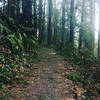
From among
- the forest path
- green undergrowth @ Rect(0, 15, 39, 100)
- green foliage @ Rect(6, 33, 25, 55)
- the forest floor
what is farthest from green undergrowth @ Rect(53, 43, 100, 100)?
green foliage @ Rect(6, 33, 25, 55)

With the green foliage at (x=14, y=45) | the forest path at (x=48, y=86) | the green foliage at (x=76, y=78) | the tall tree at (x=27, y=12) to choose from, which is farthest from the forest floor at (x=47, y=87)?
the tall tree at (x=27, y=12)

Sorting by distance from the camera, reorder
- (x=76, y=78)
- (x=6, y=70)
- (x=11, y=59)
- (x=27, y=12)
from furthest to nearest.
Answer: (x=27, y=12)
(x=11, y=59)
(x=76, y=78)
(x=6, y=70)

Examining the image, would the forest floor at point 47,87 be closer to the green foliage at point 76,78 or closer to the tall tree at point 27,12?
the green foliage at point 76,78

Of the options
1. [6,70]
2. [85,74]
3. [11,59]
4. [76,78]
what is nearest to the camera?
[6,70]

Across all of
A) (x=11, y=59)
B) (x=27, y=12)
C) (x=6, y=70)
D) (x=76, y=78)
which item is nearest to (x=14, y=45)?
(x=11, y=59)

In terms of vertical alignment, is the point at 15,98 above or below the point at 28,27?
below

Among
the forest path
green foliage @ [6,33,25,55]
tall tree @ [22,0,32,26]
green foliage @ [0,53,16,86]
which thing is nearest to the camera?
the forest path

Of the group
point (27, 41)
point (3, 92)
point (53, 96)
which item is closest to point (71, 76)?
point (53, 96)

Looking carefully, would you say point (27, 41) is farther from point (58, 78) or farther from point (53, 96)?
point (53, 96)

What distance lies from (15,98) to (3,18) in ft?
18.4

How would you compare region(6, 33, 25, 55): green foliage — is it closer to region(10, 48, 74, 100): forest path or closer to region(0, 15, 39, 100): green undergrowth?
region(0, 15, 39, 100): green undergrowth

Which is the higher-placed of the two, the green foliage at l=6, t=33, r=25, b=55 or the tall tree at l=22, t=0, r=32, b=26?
the tall tree at l=22, t=0, r=32, b=26

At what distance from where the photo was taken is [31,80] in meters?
6.34

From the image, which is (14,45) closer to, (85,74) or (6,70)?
(6,70)
